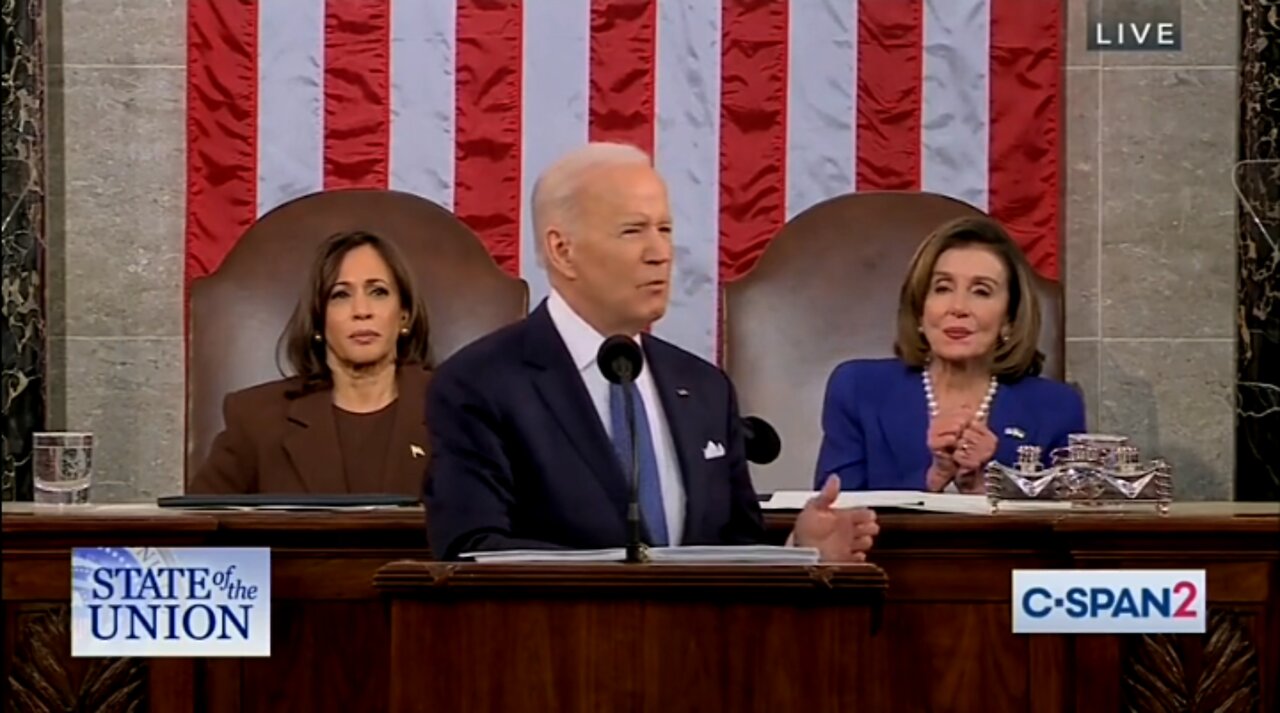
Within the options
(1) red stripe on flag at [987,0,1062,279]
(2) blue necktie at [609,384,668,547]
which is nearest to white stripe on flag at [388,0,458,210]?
(1) red stripe on flag at [987,0,1062,279]

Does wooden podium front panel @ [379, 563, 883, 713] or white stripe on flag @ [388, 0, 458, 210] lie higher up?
white stripe on flag @ [388, 0, 458, 210]

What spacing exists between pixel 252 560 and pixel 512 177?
2.46 m

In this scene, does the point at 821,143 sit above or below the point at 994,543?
above

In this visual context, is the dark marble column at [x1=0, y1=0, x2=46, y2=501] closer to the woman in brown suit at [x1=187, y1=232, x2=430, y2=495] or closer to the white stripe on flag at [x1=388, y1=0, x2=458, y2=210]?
the white stripe on flag at [x1=388, y1=0, x2=458, y2=210]

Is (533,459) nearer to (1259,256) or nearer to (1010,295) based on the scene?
(1010,295)

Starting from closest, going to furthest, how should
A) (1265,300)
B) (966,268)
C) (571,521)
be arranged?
(571,521), (966,268), (1265,300)

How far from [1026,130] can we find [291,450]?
2.24 meters

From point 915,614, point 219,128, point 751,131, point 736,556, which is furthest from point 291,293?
point 736,556

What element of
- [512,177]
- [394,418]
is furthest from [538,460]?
[512,177]

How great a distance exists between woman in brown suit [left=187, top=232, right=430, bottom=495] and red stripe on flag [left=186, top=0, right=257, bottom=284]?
3.02 ft

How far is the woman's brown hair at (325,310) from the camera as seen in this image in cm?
481

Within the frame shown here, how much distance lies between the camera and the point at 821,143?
18.9ft

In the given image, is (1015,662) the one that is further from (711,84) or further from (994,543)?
(711,84)

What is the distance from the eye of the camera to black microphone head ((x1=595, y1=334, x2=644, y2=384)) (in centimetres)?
294
